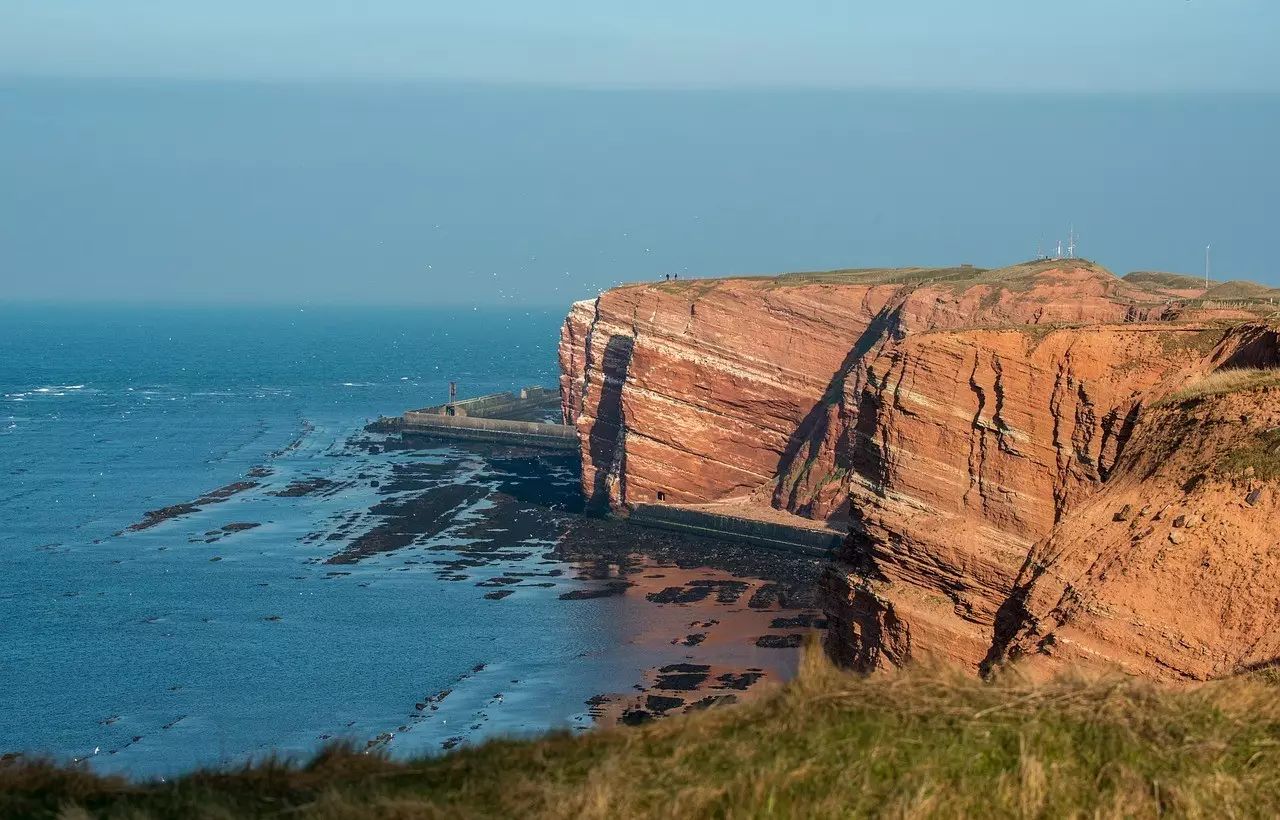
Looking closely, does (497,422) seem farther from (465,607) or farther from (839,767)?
(839,767)

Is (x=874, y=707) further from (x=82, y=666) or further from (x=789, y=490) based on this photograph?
(x=789, y=490)

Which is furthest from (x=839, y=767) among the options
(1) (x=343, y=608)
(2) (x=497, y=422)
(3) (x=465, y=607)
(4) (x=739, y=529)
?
(2) (x=497, y=422)

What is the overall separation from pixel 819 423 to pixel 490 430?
41146 millimetres

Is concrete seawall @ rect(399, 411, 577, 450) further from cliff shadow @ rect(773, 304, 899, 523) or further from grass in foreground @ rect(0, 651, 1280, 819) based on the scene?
grass in foreground @ rect(0, 651, 1280, 819)

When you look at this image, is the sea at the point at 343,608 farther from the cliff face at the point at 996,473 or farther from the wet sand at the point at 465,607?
the cliff face at the point at 996,473

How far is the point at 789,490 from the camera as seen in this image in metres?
66.9

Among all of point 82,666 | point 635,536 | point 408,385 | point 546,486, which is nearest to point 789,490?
point 635,536

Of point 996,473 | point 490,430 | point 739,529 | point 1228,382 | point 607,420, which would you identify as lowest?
point 490,430

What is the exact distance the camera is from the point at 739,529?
64.0 metres

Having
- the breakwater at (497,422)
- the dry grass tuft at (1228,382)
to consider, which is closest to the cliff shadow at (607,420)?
the breakwater at (497,422)

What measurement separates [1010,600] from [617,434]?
173 ft

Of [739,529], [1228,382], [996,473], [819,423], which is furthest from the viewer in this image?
[819,423]

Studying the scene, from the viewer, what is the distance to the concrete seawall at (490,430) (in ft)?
328

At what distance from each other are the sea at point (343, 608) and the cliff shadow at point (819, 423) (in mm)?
6013
